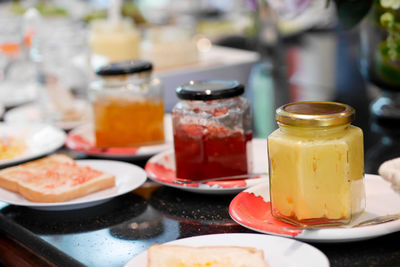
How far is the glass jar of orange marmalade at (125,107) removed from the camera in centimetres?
128

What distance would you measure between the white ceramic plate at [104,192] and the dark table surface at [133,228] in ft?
0.05

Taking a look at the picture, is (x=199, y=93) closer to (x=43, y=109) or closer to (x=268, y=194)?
(x=268, y=194)

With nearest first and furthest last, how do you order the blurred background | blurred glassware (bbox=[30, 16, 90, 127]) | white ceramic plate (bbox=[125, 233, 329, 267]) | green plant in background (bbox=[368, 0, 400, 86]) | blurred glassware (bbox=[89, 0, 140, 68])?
white ceramic plate (bbox=[125, 233, 329, 267])
green plant in background (bbox=[368, 0, 400, 86])
the blurred background
blurred glassware (bbox=[30, 16, 90, 127])
blurred glassware (bbox=[89, 0, 140, 68])

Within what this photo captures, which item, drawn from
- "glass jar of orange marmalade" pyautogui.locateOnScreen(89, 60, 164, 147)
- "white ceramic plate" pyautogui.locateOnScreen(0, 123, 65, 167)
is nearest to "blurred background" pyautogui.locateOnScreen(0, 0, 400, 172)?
"white ceramic plate" pyautogui.locateOnScreen(0, 123, 65, 167)

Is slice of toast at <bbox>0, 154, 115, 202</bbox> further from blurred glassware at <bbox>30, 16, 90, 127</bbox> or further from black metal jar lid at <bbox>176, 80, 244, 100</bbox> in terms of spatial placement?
blurred glassware at <bbox>30, 16, 90, 127</bbox>

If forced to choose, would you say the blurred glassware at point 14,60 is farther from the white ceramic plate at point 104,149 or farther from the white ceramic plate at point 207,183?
the white ceramic plate at point 207,183

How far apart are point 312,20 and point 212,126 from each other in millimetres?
2370

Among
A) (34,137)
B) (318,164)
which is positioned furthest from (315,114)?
(34,137)

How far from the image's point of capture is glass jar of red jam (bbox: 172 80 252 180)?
3.37 feet

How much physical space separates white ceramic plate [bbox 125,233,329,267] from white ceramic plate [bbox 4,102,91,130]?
2.63 ft

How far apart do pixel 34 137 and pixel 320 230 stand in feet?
2.61

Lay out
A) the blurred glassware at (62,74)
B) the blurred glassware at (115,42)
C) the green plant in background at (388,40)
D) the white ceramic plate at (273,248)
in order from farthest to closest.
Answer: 1. the blurred glassware at (115,42)
2. the blurred glassware at (62,74)
3. the green plant in background at (388,40)
4. the white ceramic plate at (273,248)

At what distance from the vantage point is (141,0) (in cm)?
612

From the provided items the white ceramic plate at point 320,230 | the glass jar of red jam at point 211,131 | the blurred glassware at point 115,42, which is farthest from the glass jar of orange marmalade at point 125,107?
the blurred glassware at point 115,42
